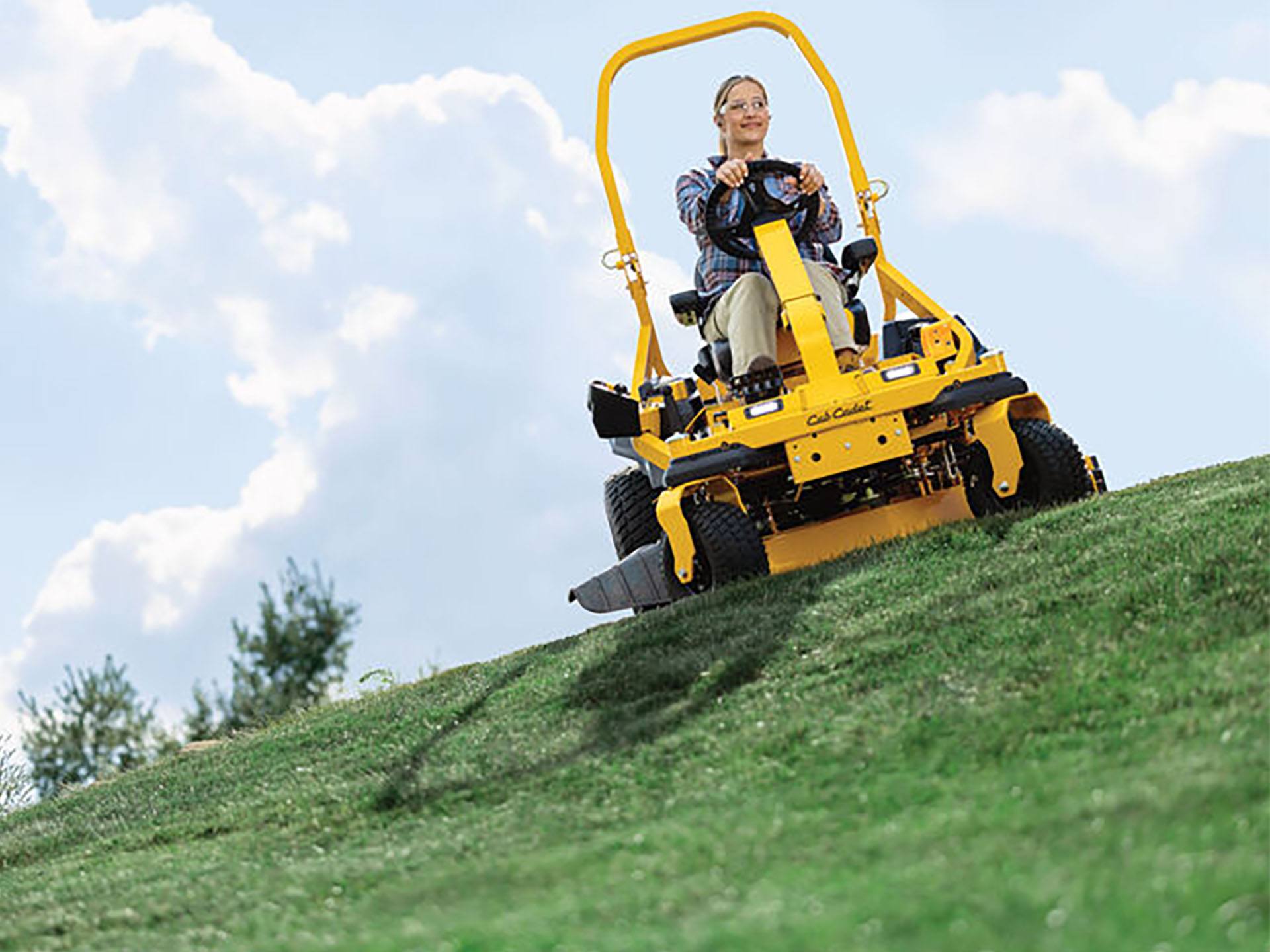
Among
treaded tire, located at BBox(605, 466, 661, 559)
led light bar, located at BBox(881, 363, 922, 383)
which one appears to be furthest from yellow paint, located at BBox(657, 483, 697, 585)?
treaded tire, located at BBox(605, 466, 661, 559)

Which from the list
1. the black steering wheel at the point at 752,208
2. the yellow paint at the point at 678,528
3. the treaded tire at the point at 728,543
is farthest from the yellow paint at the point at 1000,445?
the black steering wheel at the point at 752,208

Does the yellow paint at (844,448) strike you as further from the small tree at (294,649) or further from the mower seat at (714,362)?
the small tree at (294,649)

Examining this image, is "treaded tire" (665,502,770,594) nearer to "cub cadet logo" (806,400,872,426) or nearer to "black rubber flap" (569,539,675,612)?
"cub cadet logo" (806,400,872,426)

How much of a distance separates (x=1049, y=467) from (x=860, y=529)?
925mm

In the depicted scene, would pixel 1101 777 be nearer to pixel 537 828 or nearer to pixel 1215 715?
pixel 1215 715

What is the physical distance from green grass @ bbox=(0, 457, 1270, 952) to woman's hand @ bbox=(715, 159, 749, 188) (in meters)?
1.97

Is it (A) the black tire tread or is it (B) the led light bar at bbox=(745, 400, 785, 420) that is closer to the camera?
(A) the black tire tread

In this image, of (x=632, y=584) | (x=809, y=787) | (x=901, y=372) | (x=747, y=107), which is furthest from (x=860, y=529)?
(x=809, y=787)

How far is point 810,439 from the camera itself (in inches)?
302

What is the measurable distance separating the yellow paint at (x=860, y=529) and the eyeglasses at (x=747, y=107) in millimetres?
2119

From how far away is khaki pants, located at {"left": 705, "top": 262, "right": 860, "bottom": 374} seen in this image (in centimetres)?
827

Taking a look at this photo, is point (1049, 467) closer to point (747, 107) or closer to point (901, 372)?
point (901, 372)

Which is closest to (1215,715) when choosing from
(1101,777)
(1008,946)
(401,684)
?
(1101,777)

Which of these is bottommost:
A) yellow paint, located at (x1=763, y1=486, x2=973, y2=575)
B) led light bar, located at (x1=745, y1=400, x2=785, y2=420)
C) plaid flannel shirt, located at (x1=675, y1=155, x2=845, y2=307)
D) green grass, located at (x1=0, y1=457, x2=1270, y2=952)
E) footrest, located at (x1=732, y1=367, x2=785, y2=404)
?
green grass, located at (x1=0, y1=457, x2=1270, y2=952)
